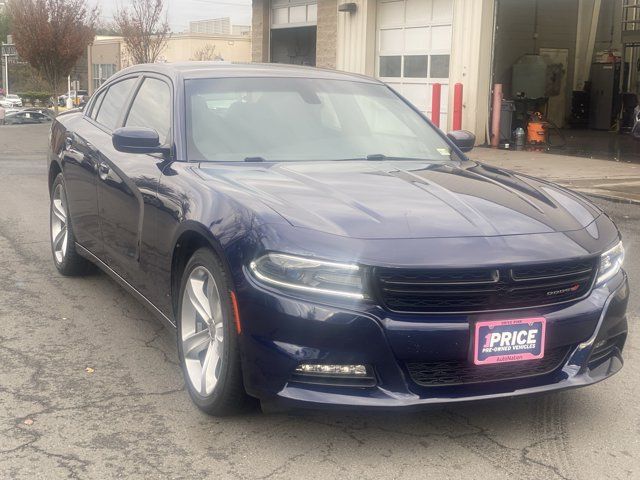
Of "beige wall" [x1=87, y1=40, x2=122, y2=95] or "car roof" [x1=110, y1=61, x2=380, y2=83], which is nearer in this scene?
"car roof" [x1=110, y1=61, x2=380, y2=83]

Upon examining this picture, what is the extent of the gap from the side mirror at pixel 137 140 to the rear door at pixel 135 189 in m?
0.08

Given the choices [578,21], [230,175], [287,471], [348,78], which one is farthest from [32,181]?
[578,21]

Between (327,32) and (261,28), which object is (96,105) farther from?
(261,28)

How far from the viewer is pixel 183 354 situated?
4.11 m

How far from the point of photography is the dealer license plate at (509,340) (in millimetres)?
3357

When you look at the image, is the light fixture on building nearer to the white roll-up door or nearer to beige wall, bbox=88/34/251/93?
the white roll-up door

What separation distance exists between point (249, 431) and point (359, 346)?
2.48ft

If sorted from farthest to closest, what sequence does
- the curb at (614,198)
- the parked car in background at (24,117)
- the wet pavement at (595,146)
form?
the parked car in background at (24,117) → the wet pavement at (595,146) → the curb at (614,198)

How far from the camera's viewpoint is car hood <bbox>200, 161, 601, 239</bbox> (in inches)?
139

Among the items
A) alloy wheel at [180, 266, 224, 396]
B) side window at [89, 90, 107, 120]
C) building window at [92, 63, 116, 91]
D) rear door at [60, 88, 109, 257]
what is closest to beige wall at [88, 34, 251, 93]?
building window at [92, 63, 116, 91]

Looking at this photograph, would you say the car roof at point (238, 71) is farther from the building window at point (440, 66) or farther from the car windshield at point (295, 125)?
the building window at point (440, 66)

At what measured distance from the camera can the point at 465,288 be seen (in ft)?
11.0

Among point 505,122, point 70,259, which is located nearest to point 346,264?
point 70,259

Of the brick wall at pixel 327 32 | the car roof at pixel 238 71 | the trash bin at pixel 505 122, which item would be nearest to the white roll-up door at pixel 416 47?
the trash bin at pixel 505 122
